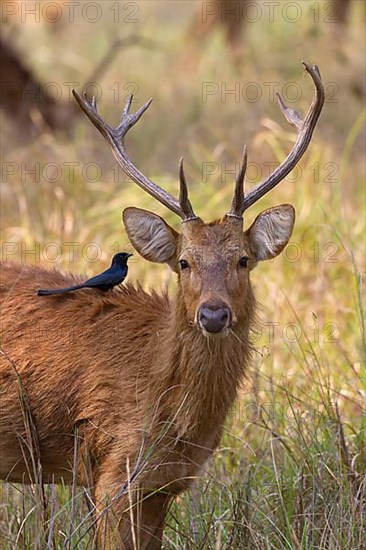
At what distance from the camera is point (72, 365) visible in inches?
187

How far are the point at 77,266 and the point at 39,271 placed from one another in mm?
2501

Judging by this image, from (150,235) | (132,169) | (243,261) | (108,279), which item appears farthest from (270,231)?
(108,279)

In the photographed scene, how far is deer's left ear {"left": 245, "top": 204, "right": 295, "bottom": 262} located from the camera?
4.68 metres

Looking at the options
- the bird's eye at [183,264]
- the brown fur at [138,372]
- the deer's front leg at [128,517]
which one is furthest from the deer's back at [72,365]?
the bird's eye at [183,264]

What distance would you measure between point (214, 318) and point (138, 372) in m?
0.64

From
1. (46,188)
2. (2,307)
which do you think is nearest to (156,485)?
(2,307)

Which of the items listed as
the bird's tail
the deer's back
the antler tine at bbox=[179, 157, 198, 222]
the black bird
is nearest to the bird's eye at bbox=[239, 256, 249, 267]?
the antler tine at bbox=[179, 157, 198, 222]

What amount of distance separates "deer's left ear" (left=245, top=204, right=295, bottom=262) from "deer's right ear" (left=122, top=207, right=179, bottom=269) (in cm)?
32

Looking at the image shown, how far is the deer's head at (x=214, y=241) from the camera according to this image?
14.3 ft

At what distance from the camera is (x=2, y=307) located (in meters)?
4.95

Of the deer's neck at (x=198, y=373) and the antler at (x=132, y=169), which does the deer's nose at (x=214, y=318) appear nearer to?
the deer's neck at (x=198, y=373)

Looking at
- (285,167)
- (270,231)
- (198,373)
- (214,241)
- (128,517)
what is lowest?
(128,517)

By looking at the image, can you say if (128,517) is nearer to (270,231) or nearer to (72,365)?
(72,365)

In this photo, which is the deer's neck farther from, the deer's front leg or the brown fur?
the deer's front leg
